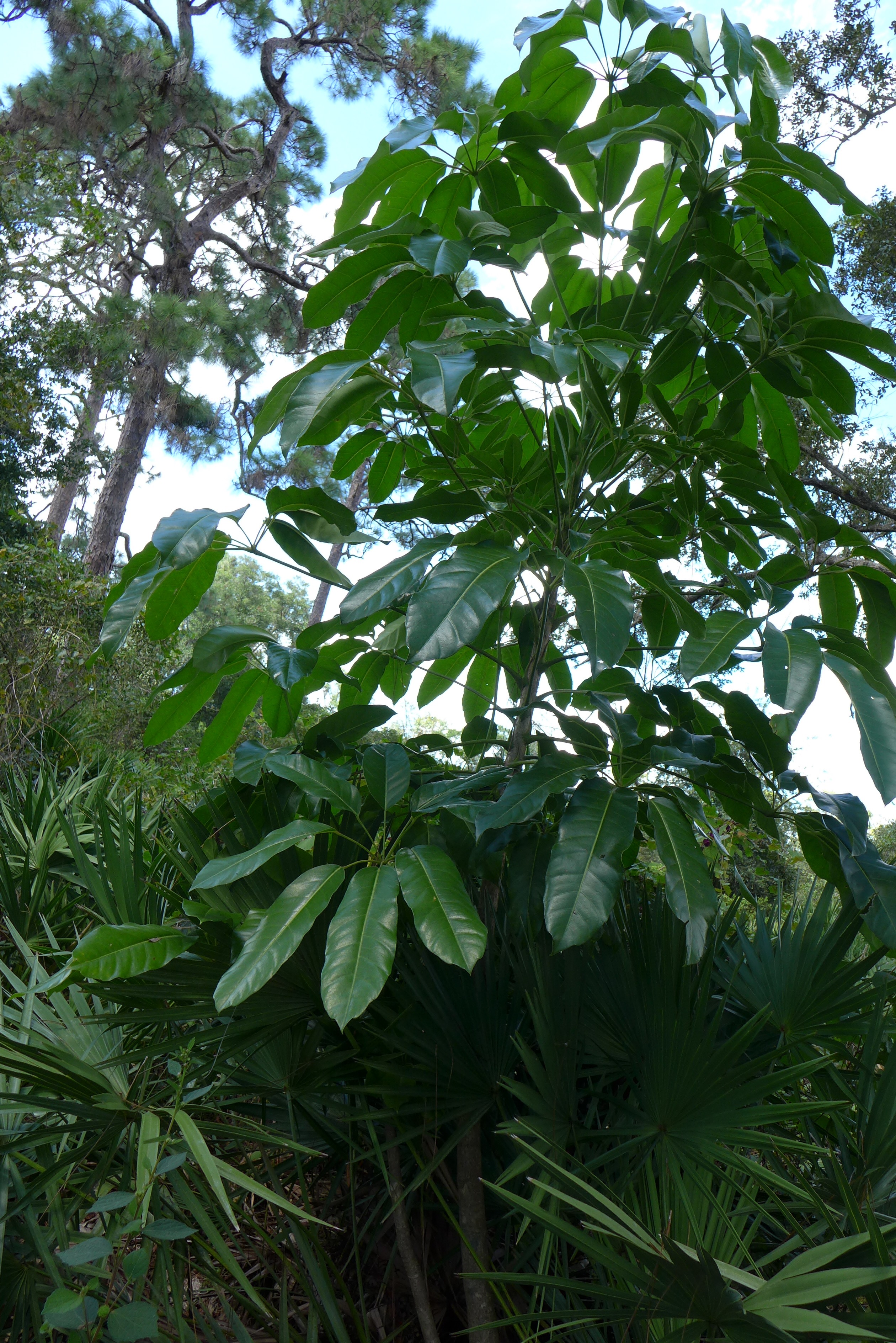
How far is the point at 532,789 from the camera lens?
1.17 m

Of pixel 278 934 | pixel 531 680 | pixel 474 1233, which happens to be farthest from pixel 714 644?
pixel 474 1233

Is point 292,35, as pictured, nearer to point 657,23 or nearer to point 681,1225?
point 657,23

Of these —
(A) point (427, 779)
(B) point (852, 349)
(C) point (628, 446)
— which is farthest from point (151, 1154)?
(B) point (852, 349)

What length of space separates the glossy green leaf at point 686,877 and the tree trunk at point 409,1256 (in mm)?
603

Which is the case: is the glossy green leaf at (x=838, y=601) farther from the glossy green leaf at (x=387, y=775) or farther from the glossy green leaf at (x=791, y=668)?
the glossy green leaf at (x=387, y=775)

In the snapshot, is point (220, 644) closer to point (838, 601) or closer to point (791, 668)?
point (791, 668)

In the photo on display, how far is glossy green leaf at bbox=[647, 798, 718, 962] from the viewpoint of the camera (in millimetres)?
1104

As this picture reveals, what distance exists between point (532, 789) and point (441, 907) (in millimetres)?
217

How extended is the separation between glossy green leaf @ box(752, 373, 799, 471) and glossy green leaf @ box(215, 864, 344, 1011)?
108cm

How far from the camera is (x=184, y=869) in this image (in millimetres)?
1610

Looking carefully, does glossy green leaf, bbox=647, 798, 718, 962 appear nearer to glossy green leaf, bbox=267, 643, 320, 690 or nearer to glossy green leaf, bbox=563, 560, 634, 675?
glossy green leaf, bbox=563, 560, 634, 675

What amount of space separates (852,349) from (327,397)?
753 mm

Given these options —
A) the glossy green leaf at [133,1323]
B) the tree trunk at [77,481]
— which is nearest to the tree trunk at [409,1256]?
the glossy green leaf at [133,1323]

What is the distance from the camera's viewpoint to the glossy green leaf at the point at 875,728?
104 cm
